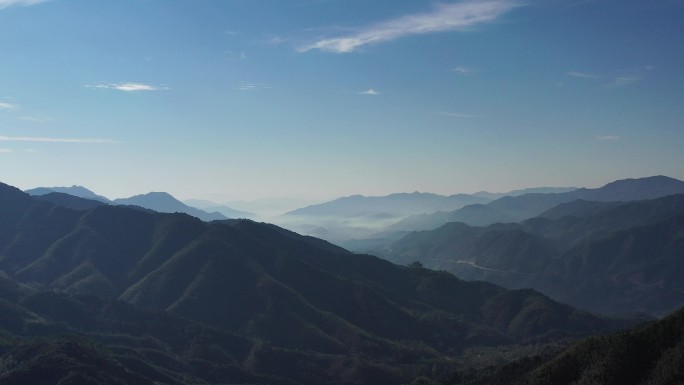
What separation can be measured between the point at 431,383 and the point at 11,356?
120 meters

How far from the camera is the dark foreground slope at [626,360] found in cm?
→ 10494

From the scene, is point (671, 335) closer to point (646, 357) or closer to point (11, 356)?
point (646, 357)

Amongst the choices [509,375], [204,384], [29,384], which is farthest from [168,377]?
[509,375]

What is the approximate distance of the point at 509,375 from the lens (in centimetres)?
13912

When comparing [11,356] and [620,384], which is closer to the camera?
[620,384]

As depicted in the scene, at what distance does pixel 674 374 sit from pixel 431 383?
7437cm

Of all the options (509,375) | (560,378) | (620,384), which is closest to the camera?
(620,384)

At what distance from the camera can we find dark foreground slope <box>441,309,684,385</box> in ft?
344

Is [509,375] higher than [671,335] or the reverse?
the reverse

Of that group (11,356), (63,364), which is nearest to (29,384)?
(63,364)

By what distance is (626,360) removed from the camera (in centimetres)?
11188

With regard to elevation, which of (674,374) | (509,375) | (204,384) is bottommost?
(204,384)

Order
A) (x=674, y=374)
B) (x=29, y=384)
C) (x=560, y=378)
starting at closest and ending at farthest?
1. (x=674, y=374)
2. (x=560, y=378)
3. (x=29, y=384)

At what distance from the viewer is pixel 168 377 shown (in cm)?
18988
